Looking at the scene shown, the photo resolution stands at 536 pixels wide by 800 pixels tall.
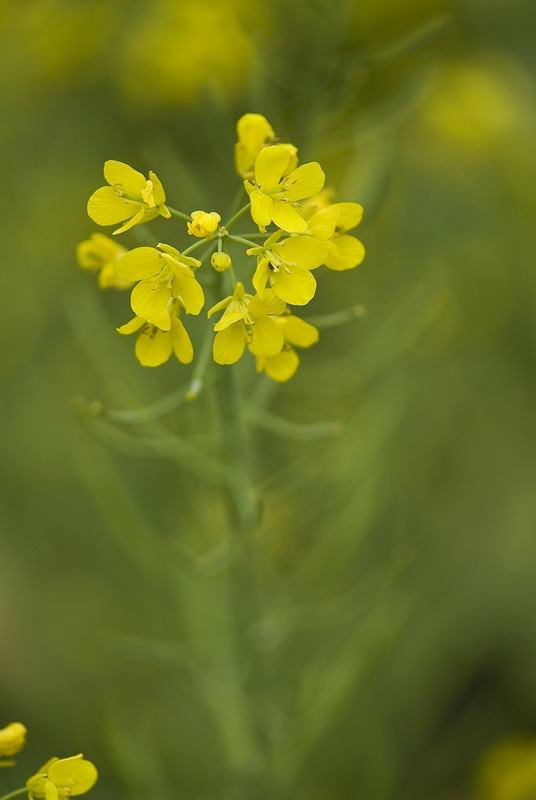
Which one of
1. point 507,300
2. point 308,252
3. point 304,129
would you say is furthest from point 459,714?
point 308,252

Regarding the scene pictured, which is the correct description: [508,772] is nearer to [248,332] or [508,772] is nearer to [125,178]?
[248,332]

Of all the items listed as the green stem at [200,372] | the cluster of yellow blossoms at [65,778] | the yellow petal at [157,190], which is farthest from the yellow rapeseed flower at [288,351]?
the cluster of yellow blossoms at [65,778]

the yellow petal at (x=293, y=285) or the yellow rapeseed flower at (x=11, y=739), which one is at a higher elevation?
the yellow petal at (x=293, y=285)

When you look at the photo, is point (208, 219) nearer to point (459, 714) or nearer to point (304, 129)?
point (304, 129)

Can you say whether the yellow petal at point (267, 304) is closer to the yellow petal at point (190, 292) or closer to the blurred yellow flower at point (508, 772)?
the yellow petal at point (190, 292)

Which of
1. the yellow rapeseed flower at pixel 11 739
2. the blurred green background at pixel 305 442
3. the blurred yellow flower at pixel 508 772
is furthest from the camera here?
the blurred yellow flower at pixel 508 772
